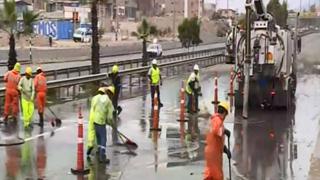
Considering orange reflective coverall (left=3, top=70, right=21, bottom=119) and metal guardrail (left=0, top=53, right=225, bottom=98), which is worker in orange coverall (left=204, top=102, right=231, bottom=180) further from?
metal guardrail (left=0, top=53, right=225, bottom=98)

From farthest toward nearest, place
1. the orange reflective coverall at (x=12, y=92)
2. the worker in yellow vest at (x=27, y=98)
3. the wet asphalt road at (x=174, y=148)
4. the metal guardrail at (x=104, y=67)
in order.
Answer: the metal guardrail at (x=104, y=67) → the orange reflective coverall at (x=12, y=92) → the worker in yellow vest at (x=27, y=98) → the wet asphalt road at (x=174, y=148)

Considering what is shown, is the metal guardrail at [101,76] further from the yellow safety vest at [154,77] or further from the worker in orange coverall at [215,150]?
the worker in orange coverall at [215,150]

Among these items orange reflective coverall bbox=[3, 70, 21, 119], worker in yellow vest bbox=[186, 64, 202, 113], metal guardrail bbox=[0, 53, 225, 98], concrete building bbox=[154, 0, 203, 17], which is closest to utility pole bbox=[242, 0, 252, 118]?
worker in yellow vest bbox=[186, 64, 202, 113]

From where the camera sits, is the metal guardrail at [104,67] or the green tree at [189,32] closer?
the metal guardrail at [104,67]

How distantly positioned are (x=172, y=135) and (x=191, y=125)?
2151mm

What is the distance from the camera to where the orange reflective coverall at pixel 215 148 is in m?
9.27

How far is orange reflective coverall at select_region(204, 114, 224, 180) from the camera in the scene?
30.4ft

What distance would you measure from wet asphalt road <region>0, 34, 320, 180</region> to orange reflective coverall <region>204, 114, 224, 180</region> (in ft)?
8.01

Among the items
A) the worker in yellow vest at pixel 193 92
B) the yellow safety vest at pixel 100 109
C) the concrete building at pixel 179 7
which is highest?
the concrete building at pixel 179 7

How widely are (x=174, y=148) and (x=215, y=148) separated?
541 centimetres

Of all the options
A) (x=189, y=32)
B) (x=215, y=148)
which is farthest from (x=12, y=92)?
(x=189, y=32)

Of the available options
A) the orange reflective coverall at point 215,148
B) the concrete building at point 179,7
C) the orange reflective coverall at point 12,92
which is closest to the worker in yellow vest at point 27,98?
the orange reflective coverall at point 12,92

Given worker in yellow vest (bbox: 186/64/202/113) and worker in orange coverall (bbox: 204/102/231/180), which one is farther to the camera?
worker in yellow vest (bbox: 186/64/202/113)

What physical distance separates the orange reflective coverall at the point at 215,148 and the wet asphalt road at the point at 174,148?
96.1 inches
